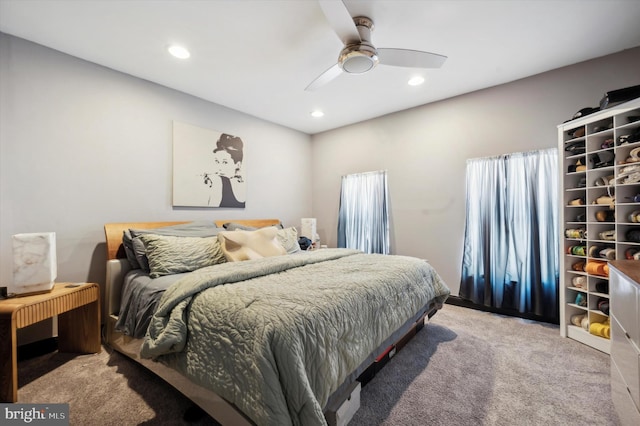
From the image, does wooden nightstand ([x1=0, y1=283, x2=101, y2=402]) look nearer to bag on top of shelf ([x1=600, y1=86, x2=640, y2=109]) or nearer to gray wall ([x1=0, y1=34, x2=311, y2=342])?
gray wall ([x1=0, y1=34, x2=311, y2=342])

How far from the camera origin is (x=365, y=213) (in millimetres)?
4008

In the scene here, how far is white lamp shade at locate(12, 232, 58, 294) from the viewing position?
1766mm

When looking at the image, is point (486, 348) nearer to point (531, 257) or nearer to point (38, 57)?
point (531, 257)

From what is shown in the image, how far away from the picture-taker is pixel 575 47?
2279 millimetres

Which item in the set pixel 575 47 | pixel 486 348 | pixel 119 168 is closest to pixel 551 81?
pixel 575 47

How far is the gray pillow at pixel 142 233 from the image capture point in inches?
87.8

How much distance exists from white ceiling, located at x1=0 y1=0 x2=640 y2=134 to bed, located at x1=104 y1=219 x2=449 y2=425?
5.27ft

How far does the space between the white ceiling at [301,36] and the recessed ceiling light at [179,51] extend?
5 cm

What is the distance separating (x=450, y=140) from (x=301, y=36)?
2.18m

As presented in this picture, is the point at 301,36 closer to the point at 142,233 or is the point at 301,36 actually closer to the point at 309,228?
the point at 142,233

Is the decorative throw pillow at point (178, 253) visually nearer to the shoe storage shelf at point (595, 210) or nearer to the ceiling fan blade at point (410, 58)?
the ceiling fan blade at point (410, 58)

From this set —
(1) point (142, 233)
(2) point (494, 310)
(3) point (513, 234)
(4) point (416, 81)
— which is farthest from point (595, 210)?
(1) point (142, 233)

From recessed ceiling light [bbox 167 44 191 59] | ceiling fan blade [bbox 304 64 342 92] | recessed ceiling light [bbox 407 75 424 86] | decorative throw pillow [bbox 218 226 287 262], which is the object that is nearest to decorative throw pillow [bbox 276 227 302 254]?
decorative throw pillow [bbox 218 226 287 262]

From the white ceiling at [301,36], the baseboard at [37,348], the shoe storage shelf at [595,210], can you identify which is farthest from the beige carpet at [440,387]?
the white ceiling at [301,36]
